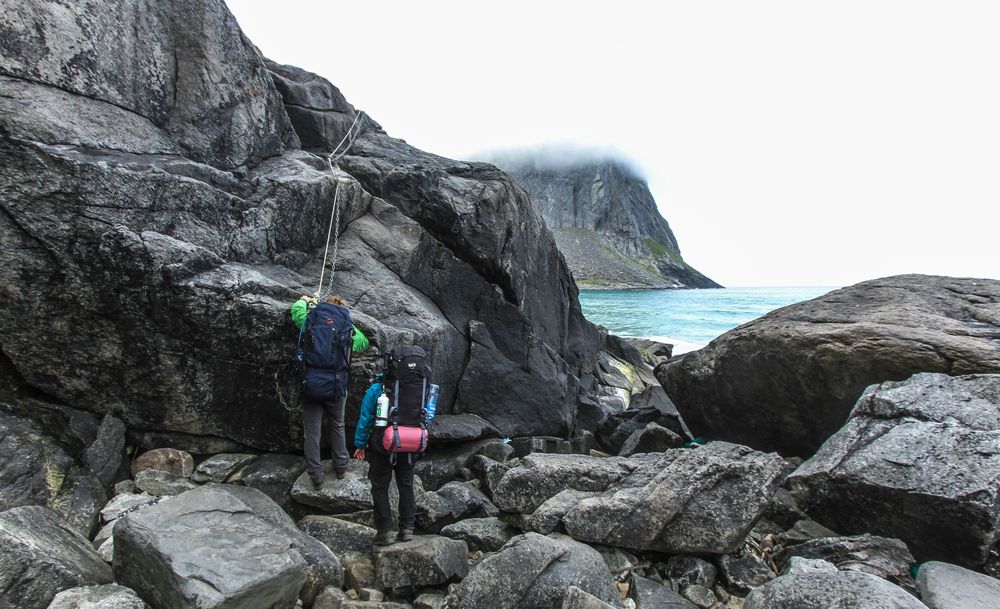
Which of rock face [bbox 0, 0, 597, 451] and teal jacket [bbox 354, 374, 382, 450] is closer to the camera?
teal jacket [bbox 354, 374, 382, 450]

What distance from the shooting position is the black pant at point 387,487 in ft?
26.5

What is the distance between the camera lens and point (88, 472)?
339 inches

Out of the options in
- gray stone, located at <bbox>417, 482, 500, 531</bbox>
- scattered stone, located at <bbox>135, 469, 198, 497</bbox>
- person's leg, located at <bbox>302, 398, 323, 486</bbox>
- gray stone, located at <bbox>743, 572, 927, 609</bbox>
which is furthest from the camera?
person's leg, located at <bbox>302, 398, 323, 486</bbox>

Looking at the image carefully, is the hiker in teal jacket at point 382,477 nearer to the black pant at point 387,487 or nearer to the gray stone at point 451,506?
the black pant at point 387,487

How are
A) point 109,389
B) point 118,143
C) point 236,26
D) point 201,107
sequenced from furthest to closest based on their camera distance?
1. point 236,26
2. point 201,107
3. point 118,143
4. point 109,389

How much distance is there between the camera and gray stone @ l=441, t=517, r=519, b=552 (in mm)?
8406

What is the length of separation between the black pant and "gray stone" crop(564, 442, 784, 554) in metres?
2.54

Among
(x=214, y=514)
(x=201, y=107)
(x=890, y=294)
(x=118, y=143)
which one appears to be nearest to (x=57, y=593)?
(x=214, y=514)

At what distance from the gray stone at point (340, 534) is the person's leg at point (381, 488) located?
280mm

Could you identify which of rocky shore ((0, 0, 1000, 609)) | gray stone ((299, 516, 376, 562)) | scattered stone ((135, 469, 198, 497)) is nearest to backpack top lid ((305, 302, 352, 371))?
rocky shore ((0, 0, 1000, 609))

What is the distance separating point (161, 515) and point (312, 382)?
3059 mm

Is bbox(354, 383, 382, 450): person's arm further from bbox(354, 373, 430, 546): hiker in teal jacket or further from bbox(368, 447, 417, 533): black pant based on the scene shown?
bbox(368, 447, 417, 533): black pant

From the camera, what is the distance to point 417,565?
7113 mm

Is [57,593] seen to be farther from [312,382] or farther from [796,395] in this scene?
[796,395]
